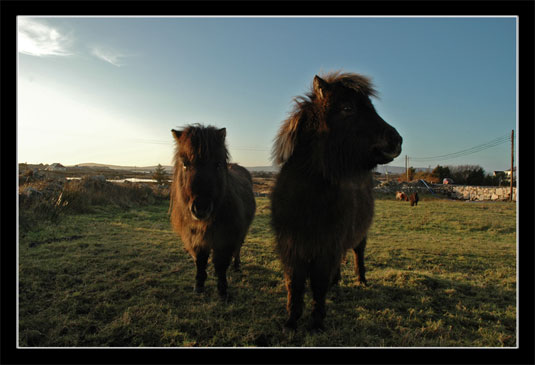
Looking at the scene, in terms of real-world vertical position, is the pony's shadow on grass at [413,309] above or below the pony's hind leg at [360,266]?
below

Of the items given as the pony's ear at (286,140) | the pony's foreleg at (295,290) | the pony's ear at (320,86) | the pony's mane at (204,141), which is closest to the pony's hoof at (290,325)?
the pony's foreleg at (295,290)

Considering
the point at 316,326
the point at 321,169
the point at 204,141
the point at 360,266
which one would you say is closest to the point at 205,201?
the point at 204,141

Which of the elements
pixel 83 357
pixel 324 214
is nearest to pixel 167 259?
pixel 83 357

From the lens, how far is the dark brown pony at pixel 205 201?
2.85 m

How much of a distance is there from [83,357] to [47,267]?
Result: 147 inches

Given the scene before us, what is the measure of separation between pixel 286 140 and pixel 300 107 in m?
0.41

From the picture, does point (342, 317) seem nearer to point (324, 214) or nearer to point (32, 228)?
point (324, 214)

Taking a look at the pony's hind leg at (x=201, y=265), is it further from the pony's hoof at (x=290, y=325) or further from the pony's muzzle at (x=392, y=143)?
the pony's muzzle at (x=392, y=143)

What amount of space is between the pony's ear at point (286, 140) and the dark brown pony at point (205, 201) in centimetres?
Answer: 93

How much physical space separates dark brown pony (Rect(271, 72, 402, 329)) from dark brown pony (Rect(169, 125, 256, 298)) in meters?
0.91

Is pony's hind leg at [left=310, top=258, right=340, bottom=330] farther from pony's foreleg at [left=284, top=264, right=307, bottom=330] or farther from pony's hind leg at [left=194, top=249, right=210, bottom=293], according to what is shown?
pony's hind leg at [left=194, top=249, right=210, bottom=293]

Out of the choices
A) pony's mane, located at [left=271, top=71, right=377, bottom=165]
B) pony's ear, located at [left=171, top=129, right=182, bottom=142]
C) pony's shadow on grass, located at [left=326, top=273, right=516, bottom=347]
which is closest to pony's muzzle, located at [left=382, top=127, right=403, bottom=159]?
pony's mane, located at [left=271, top=71, right=377, bottom=165]

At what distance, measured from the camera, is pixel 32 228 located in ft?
22.9

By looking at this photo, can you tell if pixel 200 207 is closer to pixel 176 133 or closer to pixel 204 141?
pixel 204 141
